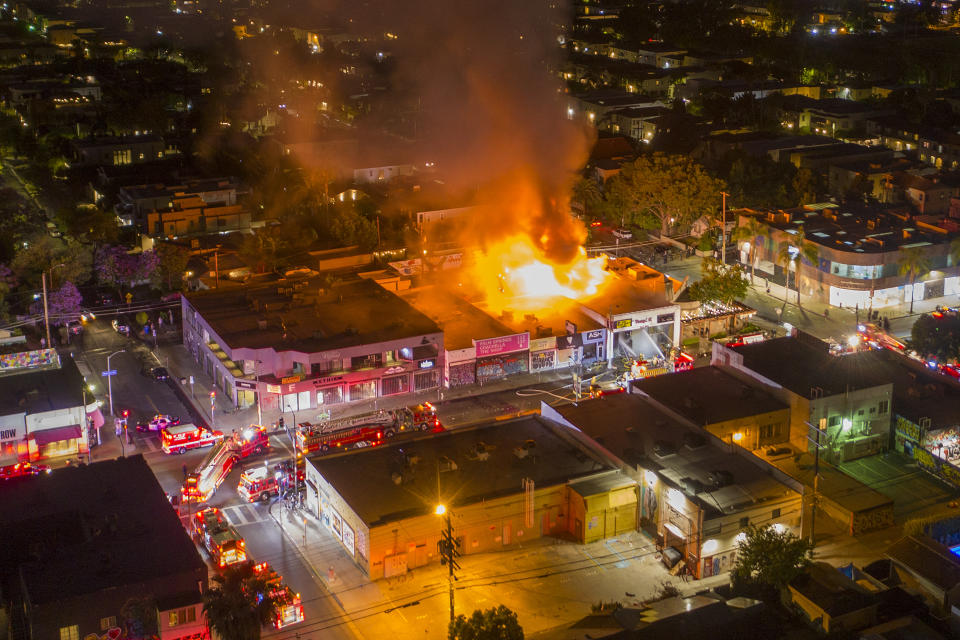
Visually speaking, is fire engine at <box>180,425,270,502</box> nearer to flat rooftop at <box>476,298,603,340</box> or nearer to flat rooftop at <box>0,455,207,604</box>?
flat rooftop at <box>0,455,207,604</box>

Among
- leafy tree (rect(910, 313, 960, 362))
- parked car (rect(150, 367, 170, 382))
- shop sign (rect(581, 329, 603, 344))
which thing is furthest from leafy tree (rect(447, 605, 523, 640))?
leafy tree (rect(910, 313, 960, 362))

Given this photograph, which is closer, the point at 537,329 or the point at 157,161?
the point at 537,329

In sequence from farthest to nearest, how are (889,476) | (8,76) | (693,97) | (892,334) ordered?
(8,76) → (693,97) → (892,334) → (889,476)

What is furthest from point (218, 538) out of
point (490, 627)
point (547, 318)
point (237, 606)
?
point (547, 318)

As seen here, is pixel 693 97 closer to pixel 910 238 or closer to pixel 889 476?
pixel 910 238

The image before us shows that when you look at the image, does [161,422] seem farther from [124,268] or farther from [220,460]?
[124,268]

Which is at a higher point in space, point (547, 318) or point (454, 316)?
point (454, 316)

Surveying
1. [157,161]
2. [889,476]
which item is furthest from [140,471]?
[157,161]
